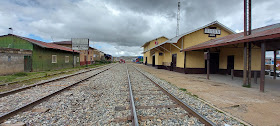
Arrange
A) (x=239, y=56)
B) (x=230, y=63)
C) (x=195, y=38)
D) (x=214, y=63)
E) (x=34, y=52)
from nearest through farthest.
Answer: (x=239, y=56)
(x=230, y=63)
(x=34, y=52)
(x=214, y=63)
(x=195, y=38)

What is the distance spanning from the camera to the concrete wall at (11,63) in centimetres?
1084

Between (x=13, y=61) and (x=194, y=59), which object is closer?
(x=13, y=61)

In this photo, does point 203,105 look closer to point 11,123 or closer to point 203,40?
point 11,123

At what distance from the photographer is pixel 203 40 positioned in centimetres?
1602

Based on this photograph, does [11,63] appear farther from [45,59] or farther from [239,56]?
[239,56]

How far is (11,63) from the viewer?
11.6m

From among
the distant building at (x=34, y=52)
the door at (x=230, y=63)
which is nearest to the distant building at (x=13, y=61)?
the distant building at (x=34, y=52)

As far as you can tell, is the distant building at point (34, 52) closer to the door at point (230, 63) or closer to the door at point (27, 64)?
the door at point (27, 64)

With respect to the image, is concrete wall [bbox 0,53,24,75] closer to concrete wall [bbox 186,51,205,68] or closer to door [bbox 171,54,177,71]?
concrete wall [bbox 186,51,205,68]

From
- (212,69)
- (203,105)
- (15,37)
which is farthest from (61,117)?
(15,37)

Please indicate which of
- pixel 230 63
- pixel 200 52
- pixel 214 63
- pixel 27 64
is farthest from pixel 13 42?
pixel 230 63

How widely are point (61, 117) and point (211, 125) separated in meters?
3.69

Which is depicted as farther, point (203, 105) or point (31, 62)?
point (31, 62)

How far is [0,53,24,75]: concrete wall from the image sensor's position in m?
10.8
